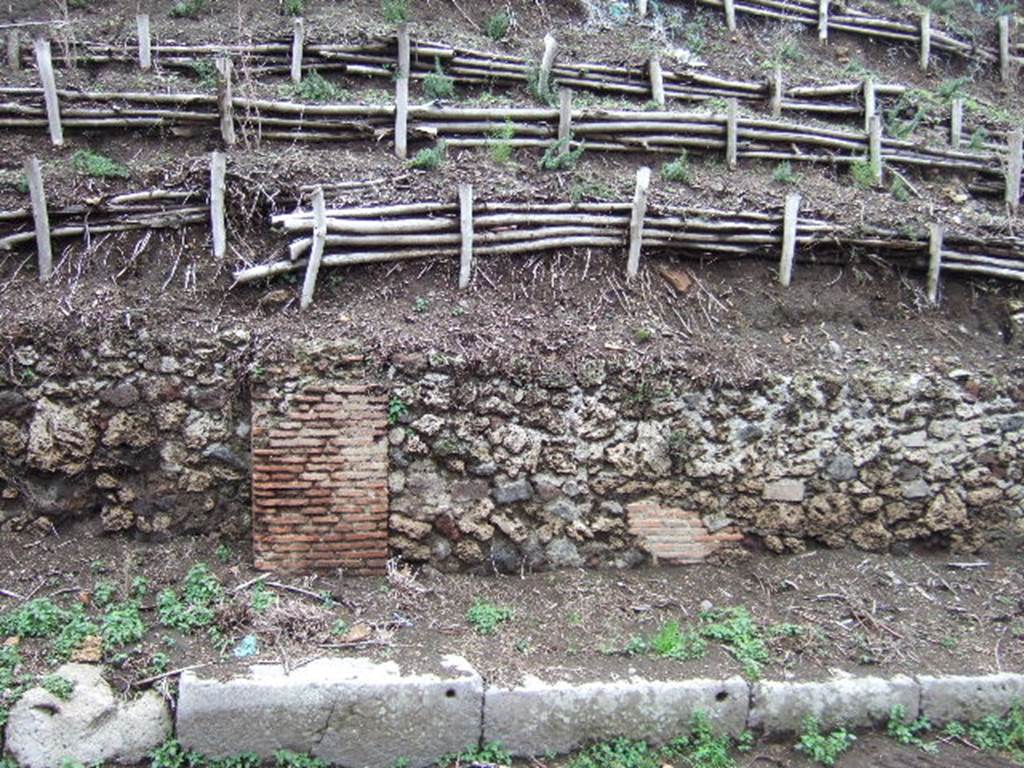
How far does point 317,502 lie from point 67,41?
426 cm

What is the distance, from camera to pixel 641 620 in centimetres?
514

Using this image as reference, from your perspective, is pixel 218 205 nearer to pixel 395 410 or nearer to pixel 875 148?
pixel 395 410

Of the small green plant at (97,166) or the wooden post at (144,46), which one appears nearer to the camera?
the small green plant at (97,166)

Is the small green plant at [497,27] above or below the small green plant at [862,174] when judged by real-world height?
above

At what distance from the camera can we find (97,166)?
19.0 ft

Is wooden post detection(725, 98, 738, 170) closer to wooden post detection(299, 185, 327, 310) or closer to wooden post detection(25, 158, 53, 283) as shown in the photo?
wooden post detection(299, 185, 327, 310)

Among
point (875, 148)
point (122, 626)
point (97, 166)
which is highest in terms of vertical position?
point (875, 148)

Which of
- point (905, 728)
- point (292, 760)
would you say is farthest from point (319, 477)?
point (905, 728)

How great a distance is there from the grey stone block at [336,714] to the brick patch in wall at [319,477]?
0.76 metres

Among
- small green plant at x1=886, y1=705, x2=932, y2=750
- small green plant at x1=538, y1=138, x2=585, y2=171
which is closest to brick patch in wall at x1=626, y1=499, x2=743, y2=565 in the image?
small green plant at x1=886, y1=705, x2=932, y2=750

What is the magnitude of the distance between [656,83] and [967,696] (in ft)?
15.8

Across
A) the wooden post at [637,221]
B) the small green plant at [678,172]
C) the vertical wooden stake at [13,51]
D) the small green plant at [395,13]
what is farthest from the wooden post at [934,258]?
the vertical wooden stake at [13,51]

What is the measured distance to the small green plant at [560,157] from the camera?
6.34 metres

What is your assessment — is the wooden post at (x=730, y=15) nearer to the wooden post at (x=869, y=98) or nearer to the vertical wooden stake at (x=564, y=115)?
the wooden post at (x=869, y=98)
